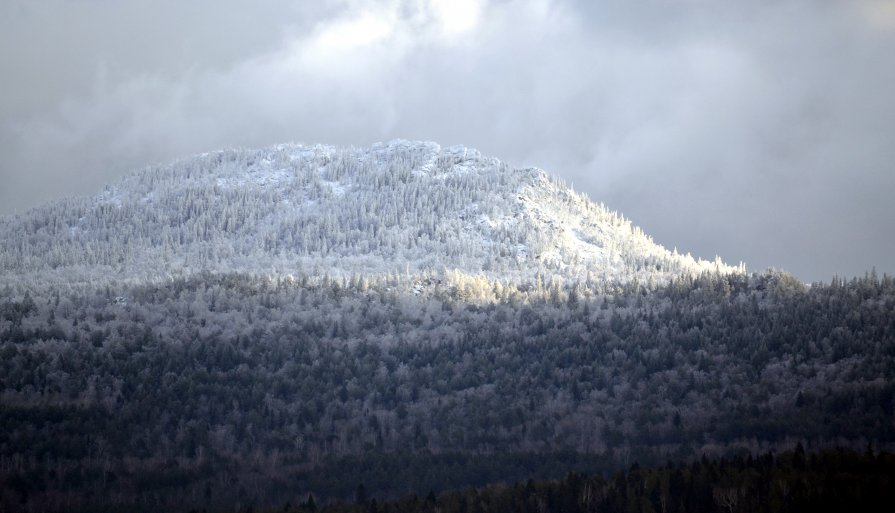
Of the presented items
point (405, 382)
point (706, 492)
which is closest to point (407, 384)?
point (405, 382)

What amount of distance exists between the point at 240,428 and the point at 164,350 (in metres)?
18.5

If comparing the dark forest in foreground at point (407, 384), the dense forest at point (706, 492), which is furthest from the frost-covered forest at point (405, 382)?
the dense forest at point (706, 492)

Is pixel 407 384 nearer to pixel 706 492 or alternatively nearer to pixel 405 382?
pixel 405 382

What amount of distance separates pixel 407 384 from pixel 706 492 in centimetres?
5458

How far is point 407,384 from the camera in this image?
134 metres

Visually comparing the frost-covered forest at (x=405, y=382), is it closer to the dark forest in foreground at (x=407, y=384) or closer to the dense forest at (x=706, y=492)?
the dark forest in foreground at (x=407, y=384)

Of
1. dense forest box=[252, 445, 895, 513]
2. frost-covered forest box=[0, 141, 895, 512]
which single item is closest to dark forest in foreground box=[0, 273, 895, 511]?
frost-covered forest box=[0, 141, 895, 512]

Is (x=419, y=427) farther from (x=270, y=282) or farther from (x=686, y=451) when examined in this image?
(x=270, y=282)

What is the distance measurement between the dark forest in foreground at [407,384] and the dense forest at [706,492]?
511 inches

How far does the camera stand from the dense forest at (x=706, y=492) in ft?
261

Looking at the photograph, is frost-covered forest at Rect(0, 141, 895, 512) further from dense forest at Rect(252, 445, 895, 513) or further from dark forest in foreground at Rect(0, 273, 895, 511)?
dense forest at Rect(252, 445, 895, 513)

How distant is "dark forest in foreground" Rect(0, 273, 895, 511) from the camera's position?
349 ft

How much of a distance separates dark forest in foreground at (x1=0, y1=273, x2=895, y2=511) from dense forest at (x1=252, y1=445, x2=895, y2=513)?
511 inches

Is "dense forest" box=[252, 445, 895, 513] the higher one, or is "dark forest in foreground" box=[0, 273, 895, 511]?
"dark forest in foreground" box=[0, 273, 895, 511]
